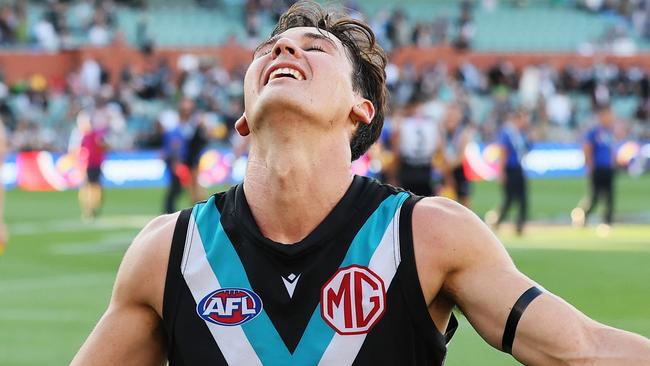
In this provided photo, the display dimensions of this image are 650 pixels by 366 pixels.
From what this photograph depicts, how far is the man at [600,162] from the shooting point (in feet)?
70.6

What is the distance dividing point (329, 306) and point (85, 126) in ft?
72.3

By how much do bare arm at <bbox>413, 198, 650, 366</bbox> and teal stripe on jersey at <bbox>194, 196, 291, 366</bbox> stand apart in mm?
389

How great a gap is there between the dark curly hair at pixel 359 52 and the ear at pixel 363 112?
0.10 feet

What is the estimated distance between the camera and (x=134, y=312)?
324 cm

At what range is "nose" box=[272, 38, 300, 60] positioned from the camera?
130 inches

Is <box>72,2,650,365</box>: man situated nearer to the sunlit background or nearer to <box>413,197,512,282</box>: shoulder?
<box>413,197,512,282</box>: shoulder

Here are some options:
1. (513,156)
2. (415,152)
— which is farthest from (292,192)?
(513,156)

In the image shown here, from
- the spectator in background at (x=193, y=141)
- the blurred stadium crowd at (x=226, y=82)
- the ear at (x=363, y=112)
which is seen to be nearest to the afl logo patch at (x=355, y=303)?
the ear at (x=363, y=112)

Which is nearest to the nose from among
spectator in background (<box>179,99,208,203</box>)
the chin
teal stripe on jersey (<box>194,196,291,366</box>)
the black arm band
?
the chin

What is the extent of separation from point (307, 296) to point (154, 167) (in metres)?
29.5

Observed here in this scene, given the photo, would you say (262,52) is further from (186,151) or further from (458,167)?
(186,151)

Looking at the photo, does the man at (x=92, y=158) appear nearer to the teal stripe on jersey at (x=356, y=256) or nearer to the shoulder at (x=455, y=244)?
the teal stripe on jersey at (x=356, y=256)

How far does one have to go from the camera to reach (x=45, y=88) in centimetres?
3422

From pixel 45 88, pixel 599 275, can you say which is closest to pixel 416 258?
pixel 599 275
